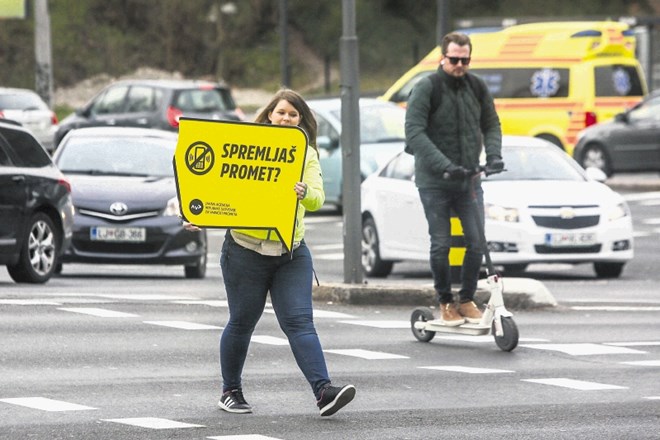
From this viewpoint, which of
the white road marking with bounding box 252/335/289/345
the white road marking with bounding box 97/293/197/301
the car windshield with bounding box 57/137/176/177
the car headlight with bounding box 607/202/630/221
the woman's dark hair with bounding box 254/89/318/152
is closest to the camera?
the woman's dark hair with bounding box 254/89/318/152

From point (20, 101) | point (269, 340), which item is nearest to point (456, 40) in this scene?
point (269, 340)

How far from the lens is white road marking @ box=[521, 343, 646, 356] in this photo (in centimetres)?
1255

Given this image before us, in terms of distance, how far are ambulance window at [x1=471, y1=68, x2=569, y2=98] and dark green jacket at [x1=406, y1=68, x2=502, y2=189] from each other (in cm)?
2221

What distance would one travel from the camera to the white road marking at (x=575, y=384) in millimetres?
10648

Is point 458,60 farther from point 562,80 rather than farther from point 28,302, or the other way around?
point 562,80

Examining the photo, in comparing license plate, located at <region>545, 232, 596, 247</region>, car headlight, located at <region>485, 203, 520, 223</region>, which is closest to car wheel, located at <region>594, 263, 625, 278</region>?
license plate, located at <region>545, 232, 596, 247</region>

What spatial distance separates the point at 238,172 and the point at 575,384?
8.06ft

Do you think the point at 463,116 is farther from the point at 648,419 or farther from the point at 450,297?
the point at 648,419

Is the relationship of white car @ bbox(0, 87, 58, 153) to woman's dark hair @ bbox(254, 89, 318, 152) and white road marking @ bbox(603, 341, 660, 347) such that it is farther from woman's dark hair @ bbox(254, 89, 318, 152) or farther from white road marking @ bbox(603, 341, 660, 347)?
woman's dark hair @ bbox(254, 89, 318, 152)

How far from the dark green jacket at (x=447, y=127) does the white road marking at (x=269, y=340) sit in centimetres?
138

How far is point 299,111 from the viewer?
377 inches

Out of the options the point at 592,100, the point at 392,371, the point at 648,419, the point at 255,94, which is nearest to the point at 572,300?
the point at 392,371

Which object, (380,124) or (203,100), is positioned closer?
(380,124)

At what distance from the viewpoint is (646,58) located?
45281 millimetres
